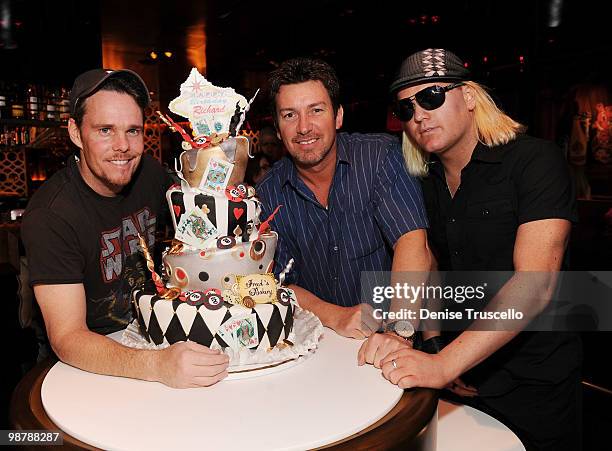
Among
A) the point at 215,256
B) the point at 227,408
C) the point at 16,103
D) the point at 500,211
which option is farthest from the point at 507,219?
the point at 16,103

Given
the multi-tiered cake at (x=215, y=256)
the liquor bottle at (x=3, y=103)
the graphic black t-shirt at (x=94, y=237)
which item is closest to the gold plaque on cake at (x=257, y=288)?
the multi-tiered cake at (x=215, y=256)

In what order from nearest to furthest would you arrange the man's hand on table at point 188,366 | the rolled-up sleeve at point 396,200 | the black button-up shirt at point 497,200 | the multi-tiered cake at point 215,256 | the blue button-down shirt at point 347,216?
the man's hand on table at point 188,366 → the multi-tiered cake at point 215,256 → the black button-up shirt at point 497,200 → the rolled-up sleeve at point 396,200 → the blue button-down shirt at point 347,216

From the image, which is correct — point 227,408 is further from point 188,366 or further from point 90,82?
point 90,82

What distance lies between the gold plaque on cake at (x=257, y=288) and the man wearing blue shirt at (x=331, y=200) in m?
0.51

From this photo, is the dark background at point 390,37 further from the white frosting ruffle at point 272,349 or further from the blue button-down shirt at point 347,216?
the white frosting ruffle at point 272,349

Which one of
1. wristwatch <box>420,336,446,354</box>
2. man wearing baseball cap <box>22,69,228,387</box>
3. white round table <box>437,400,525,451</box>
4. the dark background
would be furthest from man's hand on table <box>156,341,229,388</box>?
the dark background

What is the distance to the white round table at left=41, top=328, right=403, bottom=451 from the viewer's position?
1354mm

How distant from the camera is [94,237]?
2.13 m

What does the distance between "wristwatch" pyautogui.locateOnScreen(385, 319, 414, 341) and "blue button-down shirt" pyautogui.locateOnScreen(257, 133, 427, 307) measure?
390mm

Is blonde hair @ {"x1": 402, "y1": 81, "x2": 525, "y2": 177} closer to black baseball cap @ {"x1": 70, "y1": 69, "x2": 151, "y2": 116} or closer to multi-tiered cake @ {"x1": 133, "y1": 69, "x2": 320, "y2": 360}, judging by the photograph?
multi-tiered cake @ {"x1": 133, "y1": 69, "x2": 320, "y2": 360}

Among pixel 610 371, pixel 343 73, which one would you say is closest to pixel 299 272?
pixel 610 371

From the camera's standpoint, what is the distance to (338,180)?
251 cm

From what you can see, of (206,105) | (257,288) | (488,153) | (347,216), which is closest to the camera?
(257,288)

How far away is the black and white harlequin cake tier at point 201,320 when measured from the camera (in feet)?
5.61
